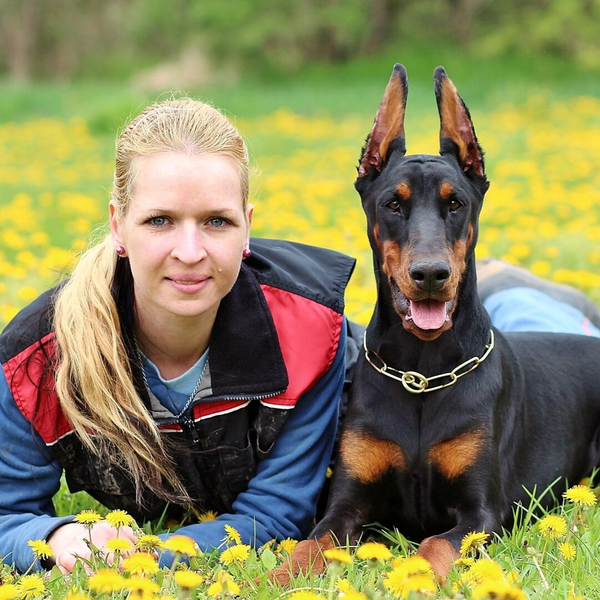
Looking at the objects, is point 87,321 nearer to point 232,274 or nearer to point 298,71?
point 232,274

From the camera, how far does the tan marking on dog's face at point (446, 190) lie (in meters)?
3.03

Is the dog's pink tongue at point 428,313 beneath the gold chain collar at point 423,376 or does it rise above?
above

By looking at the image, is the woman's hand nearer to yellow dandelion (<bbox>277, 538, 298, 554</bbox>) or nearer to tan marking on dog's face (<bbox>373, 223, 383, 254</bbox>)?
yellow dandelion (<bbox>277, 538, 298, 554</bbox>)

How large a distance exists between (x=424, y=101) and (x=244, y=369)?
14.8 m

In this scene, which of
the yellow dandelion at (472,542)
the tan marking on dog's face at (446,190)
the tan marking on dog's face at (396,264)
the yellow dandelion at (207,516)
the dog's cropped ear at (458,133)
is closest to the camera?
the yellow dandelion at (472,542)

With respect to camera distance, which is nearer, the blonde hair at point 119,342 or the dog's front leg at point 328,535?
the dog's front leg at point 328,535

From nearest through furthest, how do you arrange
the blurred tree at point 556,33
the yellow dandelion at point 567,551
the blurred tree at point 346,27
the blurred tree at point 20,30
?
the yellow dandelion at point 567,551 < the blurred tree at point 556,33 < the blurred tree at point 346,27 < the blurred tree at point 20,30

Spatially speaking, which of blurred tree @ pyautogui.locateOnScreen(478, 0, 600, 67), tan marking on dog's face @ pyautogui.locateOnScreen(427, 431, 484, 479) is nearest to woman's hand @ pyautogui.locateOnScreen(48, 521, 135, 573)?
tan marking on dog's face @ pyautogui.locateOnScreen(427, 431, 484, 479)

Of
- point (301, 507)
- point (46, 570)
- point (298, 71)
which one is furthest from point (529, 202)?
point (298, 71)

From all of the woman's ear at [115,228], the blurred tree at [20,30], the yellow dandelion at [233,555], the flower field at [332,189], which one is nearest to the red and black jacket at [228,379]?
the woman's ear at [115,228]


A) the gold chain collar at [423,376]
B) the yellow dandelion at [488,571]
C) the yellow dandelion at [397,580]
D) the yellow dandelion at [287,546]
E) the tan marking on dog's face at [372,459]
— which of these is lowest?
the yellow dandelion at [287,546]

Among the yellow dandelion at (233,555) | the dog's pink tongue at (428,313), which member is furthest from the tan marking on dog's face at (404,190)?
the yellow dandelion at (233,555)

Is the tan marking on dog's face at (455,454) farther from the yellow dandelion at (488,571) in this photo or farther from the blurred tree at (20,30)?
the blurred tree at (20,30)

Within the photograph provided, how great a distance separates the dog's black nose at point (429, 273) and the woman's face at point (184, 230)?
1.79 ft
